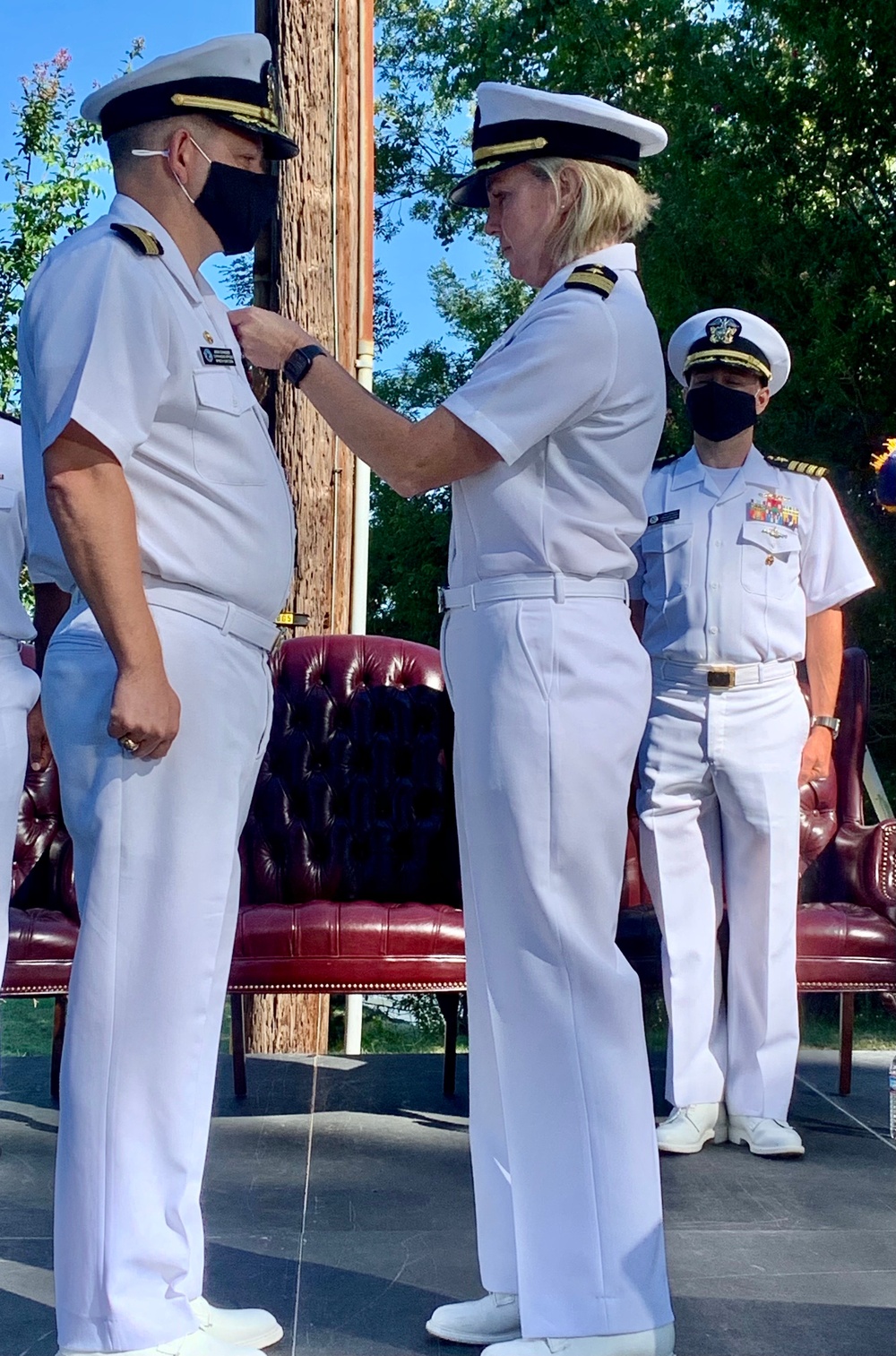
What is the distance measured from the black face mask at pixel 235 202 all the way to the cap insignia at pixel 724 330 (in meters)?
1.86

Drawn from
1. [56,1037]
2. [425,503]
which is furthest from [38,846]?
[425,503]

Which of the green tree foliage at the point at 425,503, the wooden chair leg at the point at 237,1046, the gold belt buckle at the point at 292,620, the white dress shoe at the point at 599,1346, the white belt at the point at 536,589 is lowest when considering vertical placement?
the white dress shoe at the point at 599,1346

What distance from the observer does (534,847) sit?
242cm

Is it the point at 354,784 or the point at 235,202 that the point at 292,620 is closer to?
the point at 354,784

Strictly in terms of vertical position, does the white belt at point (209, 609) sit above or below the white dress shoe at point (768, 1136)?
above

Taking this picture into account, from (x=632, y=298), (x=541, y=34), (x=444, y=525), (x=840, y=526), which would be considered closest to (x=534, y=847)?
(x=632, y=298)

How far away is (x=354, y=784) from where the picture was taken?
16.4 ft

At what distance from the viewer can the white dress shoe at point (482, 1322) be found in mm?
2566

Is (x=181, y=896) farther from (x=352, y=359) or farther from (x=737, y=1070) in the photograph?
(x=352, y=359)

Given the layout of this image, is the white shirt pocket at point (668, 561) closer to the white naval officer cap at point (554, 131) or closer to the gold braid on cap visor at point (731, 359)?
the gold braid on cap visor at point (731, 359)

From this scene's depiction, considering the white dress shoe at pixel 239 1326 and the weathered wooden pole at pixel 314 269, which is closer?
the white dress shoe at pixel 239 1326

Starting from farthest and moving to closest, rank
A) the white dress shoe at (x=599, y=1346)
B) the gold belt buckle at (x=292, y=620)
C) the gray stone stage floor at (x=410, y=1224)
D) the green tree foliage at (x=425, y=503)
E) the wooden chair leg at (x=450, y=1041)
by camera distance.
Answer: the green tree foliage at (x=425, y=503), the gold belt buckle at (x=292, y=620), the wooden chair leg at (x=450, y=1041), the gray stone stage floor at (x=410, y=1224), the white dress shoe at (x=599, y=1346)

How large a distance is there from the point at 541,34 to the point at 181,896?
17587mm

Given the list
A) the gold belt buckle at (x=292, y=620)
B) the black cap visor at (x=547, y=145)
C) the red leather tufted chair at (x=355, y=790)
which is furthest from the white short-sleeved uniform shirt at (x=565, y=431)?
the gold belt buckle at (x=292, y=620)
